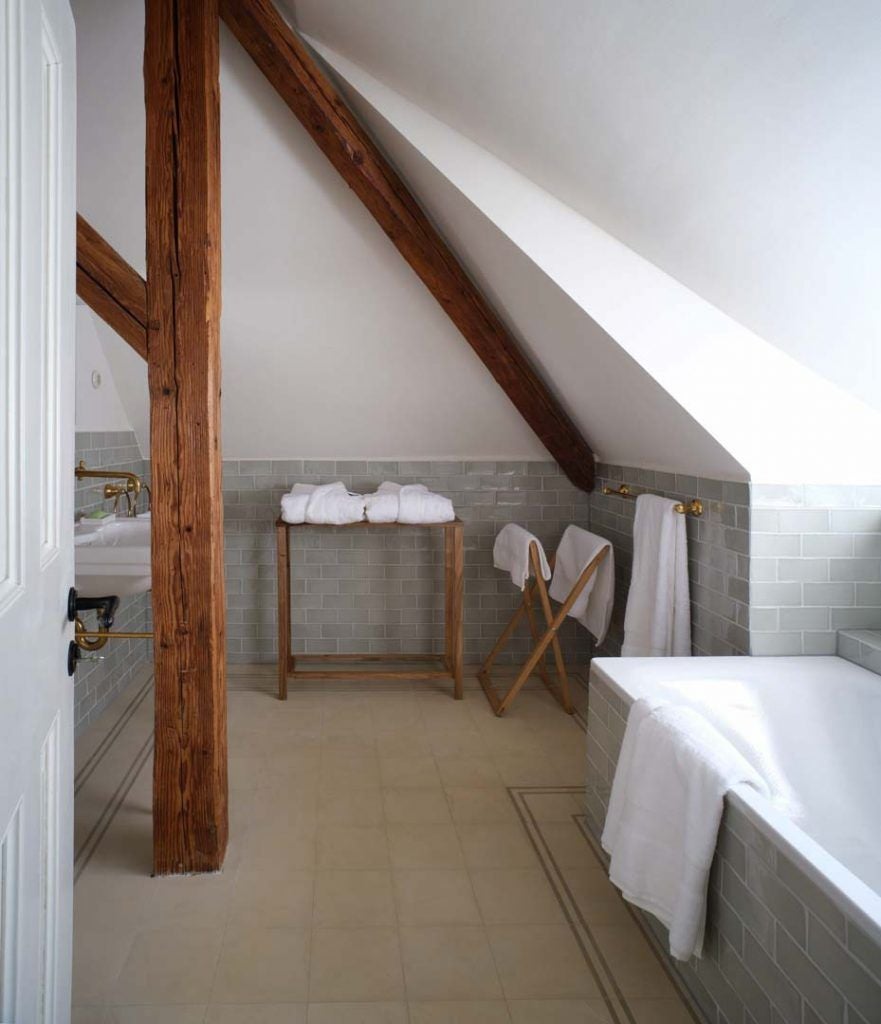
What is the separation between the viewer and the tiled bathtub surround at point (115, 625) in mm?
3961

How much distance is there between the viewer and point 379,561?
515 cm

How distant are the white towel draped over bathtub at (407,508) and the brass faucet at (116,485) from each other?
1.14 m

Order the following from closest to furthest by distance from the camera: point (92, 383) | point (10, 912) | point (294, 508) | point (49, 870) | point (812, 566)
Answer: point (10, 912) < point (49, 870) < point (812, 566) < point (92, 383) < point (294, 508)

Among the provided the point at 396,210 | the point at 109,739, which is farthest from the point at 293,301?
the point at 109,739

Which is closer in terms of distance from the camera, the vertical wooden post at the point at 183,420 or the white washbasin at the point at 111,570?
the vertical wooden post at the point at 183,420

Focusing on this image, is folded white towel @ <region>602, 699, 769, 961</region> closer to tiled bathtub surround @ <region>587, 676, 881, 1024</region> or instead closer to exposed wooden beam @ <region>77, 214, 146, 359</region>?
tiled bathtub surround @ <region>587, 676, 881, 1024</region>

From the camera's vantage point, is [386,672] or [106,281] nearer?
[106,281]

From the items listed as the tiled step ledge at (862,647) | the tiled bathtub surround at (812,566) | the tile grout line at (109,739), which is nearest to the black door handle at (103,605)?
the tile grout line at (109,739)

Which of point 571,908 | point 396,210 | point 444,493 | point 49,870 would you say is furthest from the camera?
point 444,493

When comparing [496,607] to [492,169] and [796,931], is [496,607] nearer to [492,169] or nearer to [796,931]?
[492,169]

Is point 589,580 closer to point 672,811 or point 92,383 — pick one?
point 672,811

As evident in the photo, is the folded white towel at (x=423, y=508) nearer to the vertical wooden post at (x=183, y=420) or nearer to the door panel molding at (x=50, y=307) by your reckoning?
the vertical wooden post at (x=183, y=420)

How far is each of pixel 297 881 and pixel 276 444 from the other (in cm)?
276

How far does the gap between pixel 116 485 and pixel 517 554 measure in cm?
189
